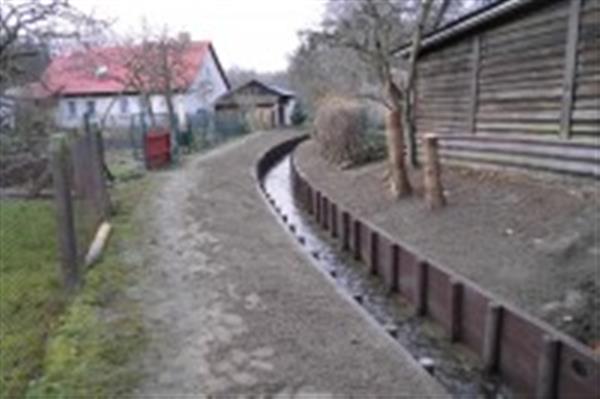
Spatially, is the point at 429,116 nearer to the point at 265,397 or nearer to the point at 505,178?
the point at 505,178

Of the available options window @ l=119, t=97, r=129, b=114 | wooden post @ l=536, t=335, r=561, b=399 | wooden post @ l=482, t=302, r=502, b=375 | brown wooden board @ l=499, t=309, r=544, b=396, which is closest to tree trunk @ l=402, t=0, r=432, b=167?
wooden post @ l=482, t=302, r=502, b=375

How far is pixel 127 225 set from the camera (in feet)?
40.6

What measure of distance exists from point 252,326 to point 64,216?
2.54 m

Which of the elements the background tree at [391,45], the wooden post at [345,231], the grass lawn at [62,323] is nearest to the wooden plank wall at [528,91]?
the background tree at [391,45]

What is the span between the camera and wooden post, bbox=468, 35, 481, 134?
15.2m

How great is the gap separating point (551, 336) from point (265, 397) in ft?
7.77

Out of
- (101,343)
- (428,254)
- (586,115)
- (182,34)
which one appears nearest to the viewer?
(101,343)

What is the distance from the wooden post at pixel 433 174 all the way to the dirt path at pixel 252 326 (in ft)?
8.74

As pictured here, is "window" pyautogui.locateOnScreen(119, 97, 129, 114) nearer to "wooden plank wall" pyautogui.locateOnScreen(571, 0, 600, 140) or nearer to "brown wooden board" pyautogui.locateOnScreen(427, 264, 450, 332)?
"wooden plank wall" pyautogui.locateOnScreen(571, 0, 600, 140)

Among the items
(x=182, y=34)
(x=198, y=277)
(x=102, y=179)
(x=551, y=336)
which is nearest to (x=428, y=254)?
(x=198, y=277)

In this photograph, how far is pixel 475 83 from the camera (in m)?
15.3

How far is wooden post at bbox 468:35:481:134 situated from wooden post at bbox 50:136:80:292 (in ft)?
31.3

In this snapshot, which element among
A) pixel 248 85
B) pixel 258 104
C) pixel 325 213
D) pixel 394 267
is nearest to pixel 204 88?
pixel 248 85

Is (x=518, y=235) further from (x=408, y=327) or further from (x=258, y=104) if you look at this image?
(x=258, y=104)
